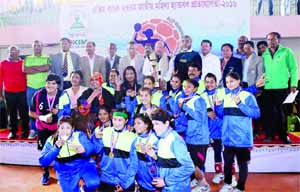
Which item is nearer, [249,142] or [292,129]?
[249,142]

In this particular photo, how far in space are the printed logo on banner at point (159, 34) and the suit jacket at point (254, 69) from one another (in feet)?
2.14

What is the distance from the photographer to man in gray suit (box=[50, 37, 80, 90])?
422 centimetres

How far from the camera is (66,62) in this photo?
4.24 metres

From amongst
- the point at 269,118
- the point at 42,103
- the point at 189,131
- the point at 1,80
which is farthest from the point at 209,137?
the point at 1,80

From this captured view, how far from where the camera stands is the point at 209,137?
152 inches

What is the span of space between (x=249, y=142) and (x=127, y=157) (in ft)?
3.31

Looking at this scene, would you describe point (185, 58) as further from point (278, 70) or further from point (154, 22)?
point (278, 70)

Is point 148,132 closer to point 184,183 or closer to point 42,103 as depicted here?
point 184,183

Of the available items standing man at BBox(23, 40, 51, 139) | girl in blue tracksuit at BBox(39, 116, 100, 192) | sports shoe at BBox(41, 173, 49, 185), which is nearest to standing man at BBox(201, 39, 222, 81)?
girl in blue tracksuit at BBox(39, 116, 100, 192)

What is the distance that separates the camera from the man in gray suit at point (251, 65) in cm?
398

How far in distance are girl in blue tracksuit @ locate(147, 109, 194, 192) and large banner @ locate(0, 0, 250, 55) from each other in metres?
1.13

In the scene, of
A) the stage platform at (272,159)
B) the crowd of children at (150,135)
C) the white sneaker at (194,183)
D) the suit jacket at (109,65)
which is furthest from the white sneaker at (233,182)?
the suit jacket at (109,65)

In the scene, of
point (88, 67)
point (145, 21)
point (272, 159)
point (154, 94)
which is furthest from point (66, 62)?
point (272, 159)

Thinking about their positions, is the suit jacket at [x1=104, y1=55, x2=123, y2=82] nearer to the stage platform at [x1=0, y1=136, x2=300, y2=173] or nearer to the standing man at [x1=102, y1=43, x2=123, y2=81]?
the standing man at [x1=102, y1=43, x2=123, y2=81]
